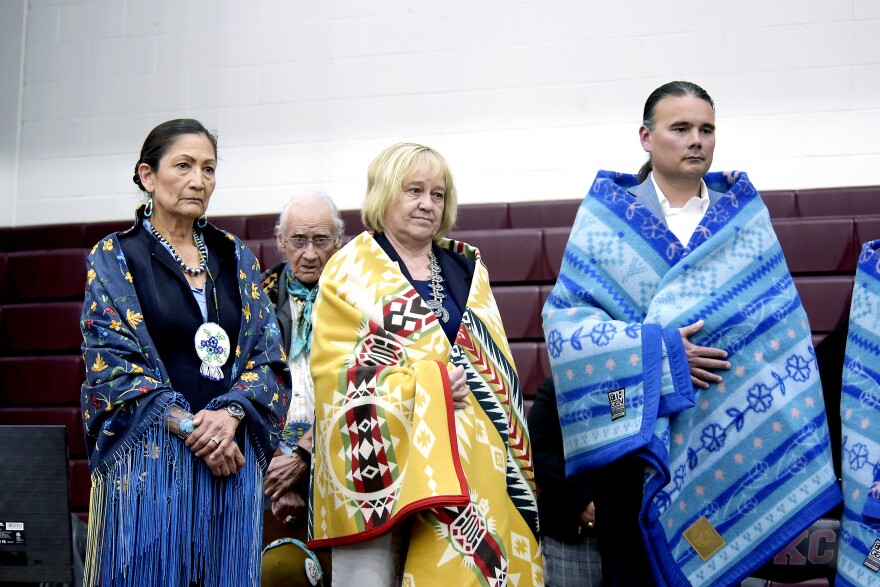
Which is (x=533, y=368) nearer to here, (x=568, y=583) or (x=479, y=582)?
(x=568, y=583)

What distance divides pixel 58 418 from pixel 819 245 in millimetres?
3416

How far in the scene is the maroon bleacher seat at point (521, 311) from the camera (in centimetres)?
412

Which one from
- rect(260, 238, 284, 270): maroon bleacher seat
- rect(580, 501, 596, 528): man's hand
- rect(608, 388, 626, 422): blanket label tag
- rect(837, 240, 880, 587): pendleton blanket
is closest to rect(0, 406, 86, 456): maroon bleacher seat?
rect(260, 238, 284, 270): maroon bleacher seat

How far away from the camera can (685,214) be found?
2365mm

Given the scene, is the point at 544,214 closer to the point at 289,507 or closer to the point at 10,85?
the point at 289,507

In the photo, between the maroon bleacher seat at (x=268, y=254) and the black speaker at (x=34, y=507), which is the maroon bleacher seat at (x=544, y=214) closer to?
the maroon bleacher seat at (x=268, y=254)

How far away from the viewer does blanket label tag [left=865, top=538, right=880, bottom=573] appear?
6.83 ft

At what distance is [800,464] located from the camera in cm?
213

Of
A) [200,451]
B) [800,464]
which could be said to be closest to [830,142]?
[800,464]

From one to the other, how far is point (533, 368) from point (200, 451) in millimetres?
2206

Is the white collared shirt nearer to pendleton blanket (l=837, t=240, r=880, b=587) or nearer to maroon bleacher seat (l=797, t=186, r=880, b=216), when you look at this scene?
pendleton blanket (l=837, t=240, r=880, b=587)

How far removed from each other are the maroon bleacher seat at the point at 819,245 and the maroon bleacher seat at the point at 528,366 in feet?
3.60

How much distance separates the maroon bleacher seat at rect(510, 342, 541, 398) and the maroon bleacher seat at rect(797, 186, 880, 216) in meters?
1.30

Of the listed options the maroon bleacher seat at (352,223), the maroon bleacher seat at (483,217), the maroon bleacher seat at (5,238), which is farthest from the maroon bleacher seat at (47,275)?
the maroon bleacher seat at (483,217)
